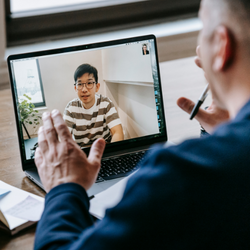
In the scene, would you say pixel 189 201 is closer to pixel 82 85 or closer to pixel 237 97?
pixel 237 97

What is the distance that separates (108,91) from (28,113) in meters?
0.25

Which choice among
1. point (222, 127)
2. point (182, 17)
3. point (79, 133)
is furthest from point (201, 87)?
point (182, 17)

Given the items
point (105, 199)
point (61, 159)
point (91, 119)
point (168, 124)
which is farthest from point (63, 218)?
point (168, 124)

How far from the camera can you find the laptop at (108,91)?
972mm

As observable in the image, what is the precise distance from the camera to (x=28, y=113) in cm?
97

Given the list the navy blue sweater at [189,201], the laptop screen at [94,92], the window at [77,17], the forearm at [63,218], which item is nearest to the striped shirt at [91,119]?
the laptop screen at [94,92]

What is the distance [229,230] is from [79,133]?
25.2 inches

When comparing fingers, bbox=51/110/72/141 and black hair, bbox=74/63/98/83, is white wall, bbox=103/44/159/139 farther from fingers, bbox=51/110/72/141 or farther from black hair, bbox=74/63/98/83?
fingers, bbox=51/110/72/141

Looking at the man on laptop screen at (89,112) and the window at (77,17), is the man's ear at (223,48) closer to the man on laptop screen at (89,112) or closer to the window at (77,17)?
the man on laptop screen at (89,112)

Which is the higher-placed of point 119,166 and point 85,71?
point 85,71

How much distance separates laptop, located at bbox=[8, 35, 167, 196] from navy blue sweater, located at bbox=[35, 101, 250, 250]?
483 millimetres

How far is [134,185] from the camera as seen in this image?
0.41 meters

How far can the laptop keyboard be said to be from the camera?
0.93 m

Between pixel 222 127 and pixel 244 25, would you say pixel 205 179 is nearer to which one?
pixel 222 127
